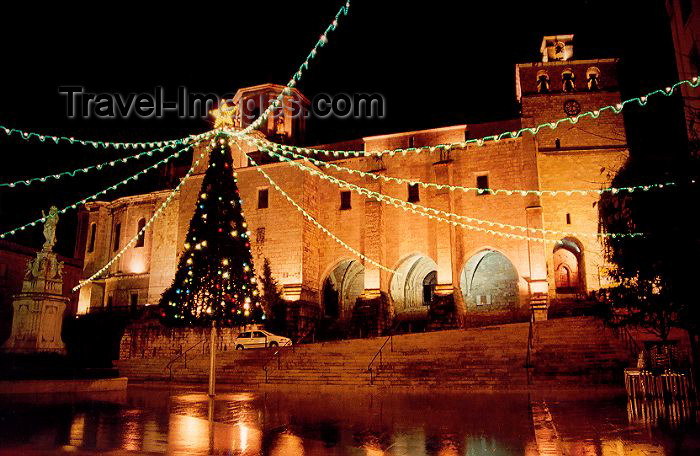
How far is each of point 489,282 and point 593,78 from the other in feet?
39.6

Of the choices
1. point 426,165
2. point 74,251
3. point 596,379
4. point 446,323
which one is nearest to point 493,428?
point 596,379

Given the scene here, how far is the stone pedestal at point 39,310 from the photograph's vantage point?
1577 cm

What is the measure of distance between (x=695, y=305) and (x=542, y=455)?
19.0 ft

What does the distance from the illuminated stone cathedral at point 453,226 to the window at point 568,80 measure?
0.05 m

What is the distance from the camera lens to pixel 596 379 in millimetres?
15023

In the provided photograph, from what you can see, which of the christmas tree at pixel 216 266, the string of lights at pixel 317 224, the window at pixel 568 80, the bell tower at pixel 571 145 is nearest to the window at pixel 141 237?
the string of lights at pixel 317 224

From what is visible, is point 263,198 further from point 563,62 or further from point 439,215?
point 563,62

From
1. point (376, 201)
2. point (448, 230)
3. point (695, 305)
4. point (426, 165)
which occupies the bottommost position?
point (695, 305)

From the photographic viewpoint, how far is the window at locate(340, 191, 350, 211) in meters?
31.2

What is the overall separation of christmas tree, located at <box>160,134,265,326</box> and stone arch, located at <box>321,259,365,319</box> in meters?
11.1

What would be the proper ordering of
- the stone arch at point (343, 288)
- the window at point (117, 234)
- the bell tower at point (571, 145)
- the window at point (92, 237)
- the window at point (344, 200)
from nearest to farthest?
the bell tower at point (571, 145) → the window at point (344, 200) → the stone arch at point (343, 288) → the window at point (117, 234) → the window at point (92, 237)

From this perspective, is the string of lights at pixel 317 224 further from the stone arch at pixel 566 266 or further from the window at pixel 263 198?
the stone arch at pixel 566 266

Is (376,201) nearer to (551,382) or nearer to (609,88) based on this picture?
(609,88)

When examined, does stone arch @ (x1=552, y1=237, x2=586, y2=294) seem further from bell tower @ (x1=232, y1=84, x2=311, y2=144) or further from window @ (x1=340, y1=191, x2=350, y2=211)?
bell tower @ (x1=232, y1=84, x2=311, y2=144)
